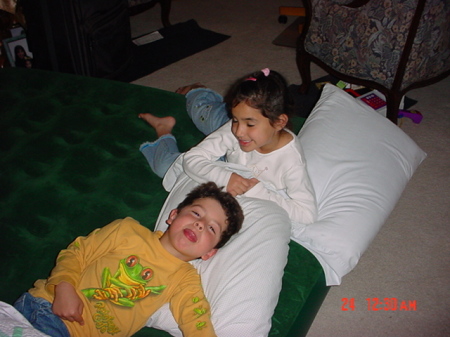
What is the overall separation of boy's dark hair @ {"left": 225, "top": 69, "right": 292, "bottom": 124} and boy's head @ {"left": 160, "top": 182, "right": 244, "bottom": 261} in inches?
11.7

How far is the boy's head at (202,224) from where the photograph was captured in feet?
4.18

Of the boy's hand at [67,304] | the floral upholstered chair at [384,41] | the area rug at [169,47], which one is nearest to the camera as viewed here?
the boy's hand at [67,304]

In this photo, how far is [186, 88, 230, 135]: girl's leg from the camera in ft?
5.96

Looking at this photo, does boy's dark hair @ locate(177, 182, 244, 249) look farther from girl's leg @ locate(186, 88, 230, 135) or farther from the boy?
girl's leg @ locate(186, 88, 230, 135)

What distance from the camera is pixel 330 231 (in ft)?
4.59

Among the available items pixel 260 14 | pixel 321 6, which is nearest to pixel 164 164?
pixel 321 6

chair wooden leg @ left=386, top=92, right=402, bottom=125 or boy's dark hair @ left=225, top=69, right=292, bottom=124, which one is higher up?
boy's dark hair @ left=225, top=69, right=292, bottom=124

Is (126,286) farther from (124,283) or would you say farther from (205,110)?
(205,110)

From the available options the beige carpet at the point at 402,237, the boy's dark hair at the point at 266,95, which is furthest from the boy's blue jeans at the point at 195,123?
the beige carpet at the point at 402,237

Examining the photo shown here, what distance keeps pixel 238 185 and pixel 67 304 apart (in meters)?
0.63

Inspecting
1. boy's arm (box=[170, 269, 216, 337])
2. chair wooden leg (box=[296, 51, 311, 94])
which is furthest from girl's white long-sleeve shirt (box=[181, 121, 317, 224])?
chair wooden leg (box=[296, 51, 311, 94])

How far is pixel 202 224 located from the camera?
1.29 meters

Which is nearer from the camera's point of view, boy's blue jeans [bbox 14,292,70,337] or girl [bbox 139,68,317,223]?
boy's blue jeans [bbox 14,292,70,337]

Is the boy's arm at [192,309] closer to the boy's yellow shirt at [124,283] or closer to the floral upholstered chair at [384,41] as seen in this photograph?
the boy's yellow shirt at [124,283]
